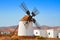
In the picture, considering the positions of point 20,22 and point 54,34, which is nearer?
point 20,22

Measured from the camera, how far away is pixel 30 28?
3456 centimetres

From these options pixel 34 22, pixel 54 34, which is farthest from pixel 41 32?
pixel 34 22

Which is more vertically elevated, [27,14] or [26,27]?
[27,14]

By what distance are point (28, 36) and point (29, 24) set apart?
198 cm

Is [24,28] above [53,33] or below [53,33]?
above

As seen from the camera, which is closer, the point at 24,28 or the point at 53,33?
the point at 24,28

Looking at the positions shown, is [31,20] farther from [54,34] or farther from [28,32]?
[54,34]

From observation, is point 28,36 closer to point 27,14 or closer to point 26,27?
point 26,27

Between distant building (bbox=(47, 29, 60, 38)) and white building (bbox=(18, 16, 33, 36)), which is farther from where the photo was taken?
distant building (bbox=(47, 29, 60, 38))

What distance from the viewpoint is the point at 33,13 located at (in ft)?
114

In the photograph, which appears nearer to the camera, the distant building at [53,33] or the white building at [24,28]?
the white building at [24,28]

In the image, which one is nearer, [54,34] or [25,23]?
[25,23]

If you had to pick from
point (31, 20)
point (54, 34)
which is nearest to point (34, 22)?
point (31, 20)

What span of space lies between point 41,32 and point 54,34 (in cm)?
295
